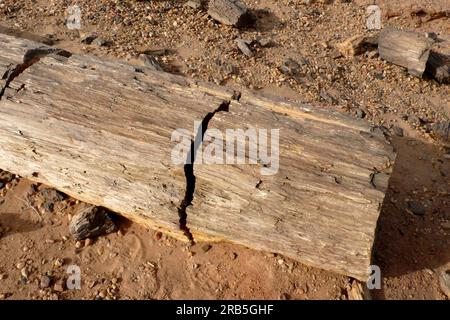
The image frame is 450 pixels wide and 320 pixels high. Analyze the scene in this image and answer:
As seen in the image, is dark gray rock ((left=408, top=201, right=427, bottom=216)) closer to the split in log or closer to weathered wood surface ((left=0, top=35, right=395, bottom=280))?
weathered wood surface ((left=0, top=35, right=395, bottom=280))

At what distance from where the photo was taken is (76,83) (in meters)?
3.75

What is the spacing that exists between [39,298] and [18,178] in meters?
1.36

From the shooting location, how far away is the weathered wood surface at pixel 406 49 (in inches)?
244

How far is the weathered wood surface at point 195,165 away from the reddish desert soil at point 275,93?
0.31 m

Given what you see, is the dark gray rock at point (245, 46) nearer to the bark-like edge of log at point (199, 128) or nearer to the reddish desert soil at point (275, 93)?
the reddish desert soil at point (275, 93)

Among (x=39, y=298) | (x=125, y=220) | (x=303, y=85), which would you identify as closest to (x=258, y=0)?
(x=303, y=85)

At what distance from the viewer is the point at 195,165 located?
3334 millimetres

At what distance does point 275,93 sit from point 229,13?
1744mm

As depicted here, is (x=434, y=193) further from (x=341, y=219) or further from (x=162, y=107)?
(x=162, y=107)

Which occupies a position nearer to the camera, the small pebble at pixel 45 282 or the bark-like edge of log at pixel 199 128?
the bark-like edge of log at pixel 199 128

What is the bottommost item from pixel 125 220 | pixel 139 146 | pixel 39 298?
pixel 39 298

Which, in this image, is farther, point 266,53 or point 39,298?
point 266,53

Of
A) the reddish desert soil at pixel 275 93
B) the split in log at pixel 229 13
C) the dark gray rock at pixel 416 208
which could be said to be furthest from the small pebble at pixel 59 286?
the split in log at pixel 229 13

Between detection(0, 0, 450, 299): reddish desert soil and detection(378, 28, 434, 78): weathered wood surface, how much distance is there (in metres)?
0.14
